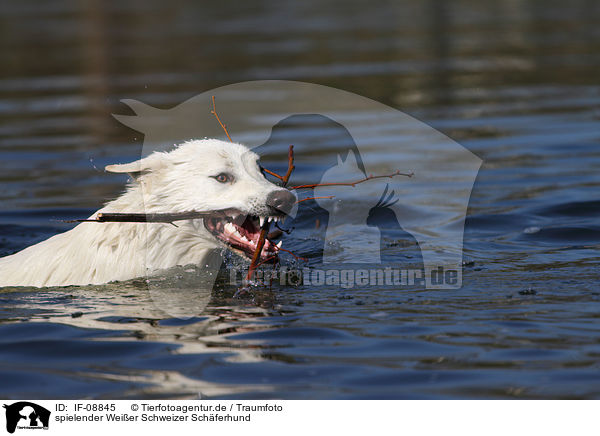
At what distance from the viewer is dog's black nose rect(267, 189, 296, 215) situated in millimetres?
6754

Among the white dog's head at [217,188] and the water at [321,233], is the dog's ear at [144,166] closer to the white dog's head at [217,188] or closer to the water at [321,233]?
the white dog's head at [217,188]

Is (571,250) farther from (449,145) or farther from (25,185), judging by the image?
(25,185)

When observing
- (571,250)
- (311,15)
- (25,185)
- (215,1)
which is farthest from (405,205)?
(215,1)

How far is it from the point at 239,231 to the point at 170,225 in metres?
0.55

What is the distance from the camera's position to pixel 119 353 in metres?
6.18

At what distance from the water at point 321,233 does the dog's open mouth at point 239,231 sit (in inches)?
15.7

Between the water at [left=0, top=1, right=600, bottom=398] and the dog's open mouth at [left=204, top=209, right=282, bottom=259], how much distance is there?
400 millimetres
